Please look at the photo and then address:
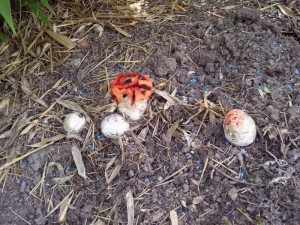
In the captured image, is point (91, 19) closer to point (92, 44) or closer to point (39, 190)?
point (92, 44)

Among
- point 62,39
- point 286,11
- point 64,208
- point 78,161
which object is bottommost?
point 64,208

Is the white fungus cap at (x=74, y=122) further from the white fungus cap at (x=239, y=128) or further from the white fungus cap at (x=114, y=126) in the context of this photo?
the white fungus cap at (x=239, y=128)

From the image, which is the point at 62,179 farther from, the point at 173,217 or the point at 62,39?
the point at 62,39

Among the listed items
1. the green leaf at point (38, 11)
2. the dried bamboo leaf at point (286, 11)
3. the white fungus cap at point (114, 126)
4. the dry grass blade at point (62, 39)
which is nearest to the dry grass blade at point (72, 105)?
the white fungus cap at point (114, 126)

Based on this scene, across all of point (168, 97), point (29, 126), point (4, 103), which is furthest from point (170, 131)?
point (4, 103)

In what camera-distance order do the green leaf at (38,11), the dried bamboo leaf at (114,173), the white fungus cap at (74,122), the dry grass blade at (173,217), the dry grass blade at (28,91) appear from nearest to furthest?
the dry grass blade at (173,217) → the dried bamboo leaf at (114,173) → the white fungus cap at (74,122) → the dry grass blade at (28,91) → the green leaf at (38,11)
